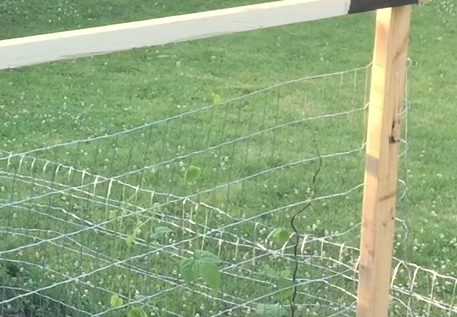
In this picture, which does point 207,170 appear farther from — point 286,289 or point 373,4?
point 373,4

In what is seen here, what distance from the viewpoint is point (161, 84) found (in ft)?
24.9

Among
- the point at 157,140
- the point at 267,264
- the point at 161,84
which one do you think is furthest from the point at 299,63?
the point at 267,264

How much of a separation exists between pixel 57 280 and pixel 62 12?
23.4 ft

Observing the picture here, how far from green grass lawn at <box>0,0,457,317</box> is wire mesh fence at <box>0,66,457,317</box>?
0.4 inches

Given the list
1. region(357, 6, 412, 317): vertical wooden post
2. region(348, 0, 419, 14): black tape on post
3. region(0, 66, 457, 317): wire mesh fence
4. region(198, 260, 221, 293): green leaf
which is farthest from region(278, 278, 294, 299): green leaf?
region(348, 0, 419, 14): black tape on post

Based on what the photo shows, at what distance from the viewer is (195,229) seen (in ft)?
14.2

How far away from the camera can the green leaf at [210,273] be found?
2.58 meters

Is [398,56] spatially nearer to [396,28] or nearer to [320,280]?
[396,28]

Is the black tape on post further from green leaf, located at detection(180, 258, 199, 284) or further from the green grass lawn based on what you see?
the green grass lawn

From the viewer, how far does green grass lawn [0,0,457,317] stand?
3.79 m

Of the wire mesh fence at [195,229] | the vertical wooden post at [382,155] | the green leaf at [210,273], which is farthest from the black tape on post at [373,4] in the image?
the green leaf at [210,273]

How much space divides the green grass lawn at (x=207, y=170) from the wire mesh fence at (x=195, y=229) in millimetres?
11

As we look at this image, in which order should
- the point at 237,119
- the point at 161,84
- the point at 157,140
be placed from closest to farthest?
the point at 157,140, the point at 237,119, the point at 161,84

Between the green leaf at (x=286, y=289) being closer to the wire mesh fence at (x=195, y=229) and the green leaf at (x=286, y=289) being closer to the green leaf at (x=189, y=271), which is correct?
the wire mesh fence at (x=195, y=229)
